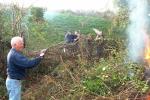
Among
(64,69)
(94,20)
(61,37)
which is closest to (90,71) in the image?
(64,69)

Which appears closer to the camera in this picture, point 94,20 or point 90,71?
point 90,71

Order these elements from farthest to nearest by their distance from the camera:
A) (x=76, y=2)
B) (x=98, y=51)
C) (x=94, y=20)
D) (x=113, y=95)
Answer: (x=76, y=2)
(x=94, y=20)
(x=98, y=51)
(x=113, y=95)

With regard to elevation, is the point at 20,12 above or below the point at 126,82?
above

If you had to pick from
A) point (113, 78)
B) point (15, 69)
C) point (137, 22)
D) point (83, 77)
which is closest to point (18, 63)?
point (15, 69)

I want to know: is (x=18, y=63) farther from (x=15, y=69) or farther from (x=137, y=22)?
(x=137, y=22)

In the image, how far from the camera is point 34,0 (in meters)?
13.9

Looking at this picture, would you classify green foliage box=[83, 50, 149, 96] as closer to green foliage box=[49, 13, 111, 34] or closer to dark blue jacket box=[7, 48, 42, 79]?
dark blue jacket box=[7, 48, 42, 79]

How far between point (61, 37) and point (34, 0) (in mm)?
5473

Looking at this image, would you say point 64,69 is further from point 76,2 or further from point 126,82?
point 76,2

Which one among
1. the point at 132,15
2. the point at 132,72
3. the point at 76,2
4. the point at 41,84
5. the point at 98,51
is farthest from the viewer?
the point at 76,2

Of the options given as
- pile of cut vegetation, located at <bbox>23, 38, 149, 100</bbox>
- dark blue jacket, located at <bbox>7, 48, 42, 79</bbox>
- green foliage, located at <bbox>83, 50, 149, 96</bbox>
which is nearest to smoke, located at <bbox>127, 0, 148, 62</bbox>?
pile of cut vegetation, located at <bbox>23, 38, 149, 100</bbox>

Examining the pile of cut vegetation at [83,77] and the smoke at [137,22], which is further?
the smoke at [137,22]

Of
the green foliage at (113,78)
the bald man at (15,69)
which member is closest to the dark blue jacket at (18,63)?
the bald man at (15,69)

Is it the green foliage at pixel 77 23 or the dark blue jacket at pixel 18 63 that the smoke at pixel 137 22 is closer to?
the green foliage at pixel 77 23
